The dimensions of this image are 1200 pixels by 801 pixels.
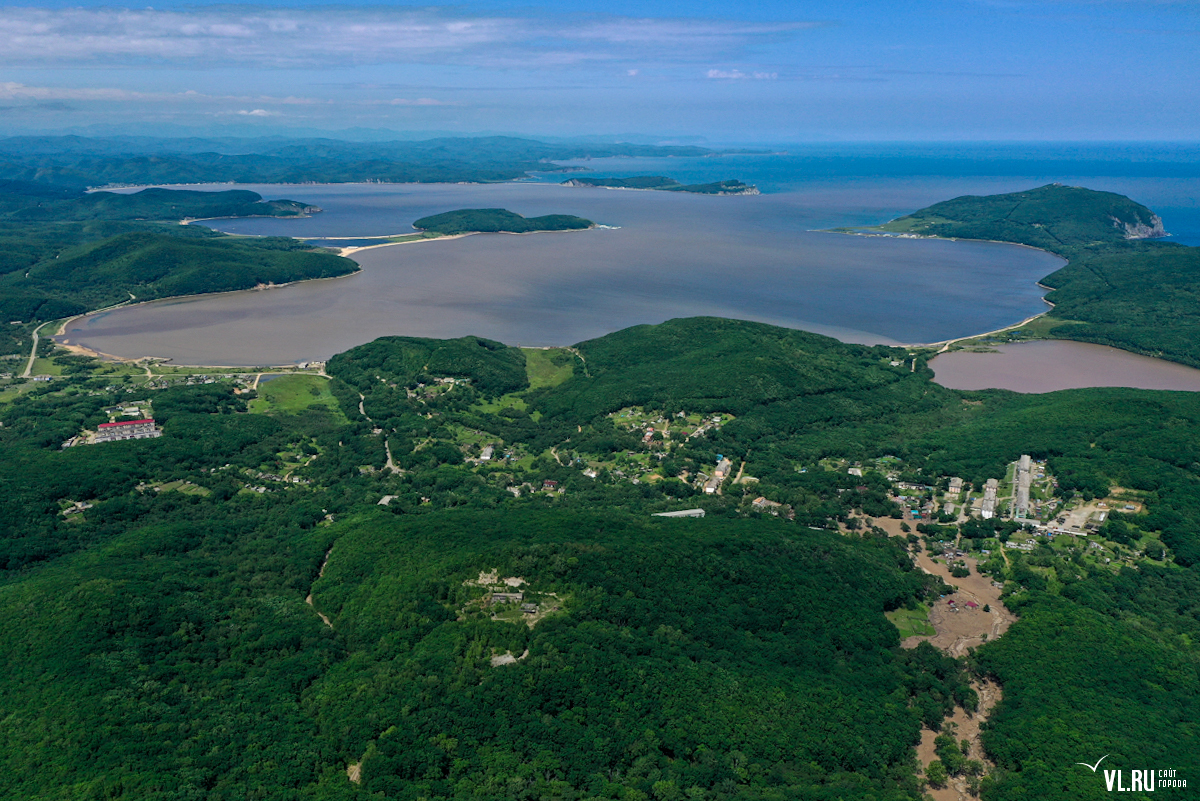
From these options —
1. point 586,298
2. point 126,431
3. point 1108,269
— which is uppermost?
point 1108,269

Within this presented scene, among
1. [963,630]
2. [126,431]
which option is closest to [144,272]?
[126,431]

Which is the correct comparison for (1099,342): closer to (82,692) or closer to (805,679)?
(805,679)

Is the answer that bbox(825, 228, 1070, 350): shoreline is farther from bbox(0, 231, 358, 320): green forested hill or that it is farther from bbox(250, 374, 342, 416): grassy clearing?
bbox(0, 231, 358, 320): green forested hill

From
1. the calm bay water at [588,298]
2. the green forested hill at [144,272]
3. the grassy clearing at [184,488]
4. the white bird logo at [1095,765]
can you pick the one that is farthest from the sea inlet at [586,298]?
the white bird logo at [1095,765]

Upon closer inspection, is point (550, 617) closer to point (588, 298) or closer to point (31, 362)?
point (31, 362)

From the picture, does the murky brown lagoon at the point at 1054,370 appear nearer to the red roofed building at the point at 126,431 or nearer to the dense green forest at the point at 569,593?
the dense green forest at the point at 569,593

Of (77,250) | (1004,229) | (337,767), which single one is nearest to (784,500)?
(337,767)

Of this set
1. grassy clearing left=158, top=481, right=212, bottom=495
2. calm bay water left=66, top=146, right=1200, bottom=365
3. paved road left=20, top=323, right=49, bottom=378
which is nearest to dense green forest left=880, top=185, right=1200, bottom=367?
calm bay water left=66, top=146, right=1200, bottom=365

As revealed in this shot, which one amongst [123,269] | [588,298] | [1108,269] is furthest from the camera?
[123,269]
